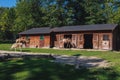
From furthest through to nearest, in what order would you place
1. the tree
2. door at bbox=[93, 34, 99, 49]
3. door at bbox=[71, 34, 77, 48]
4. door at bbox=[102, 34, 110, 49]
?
1. the tree
2. door at bbox=[71, 34, 77, 48]
3. door at bbox=[93, 34, 99, 49]
4. door at bbox=[102, 34, 110, 49]

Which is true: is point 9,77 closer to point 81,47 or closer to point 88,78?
point 88,78

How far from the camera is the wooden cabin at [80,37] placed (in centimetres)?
4197

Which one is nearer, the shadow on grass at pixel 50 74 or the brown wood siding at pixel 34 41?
the shadow on grass at pixel 50 74

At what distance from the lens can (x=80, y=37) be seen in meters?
45.2

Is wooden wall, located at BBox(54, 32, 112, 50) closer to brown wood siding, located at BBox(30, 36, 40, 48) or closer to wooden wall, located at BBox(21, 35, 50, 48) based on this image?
wooden wall, located at BBox(21, 35, 50, 48)

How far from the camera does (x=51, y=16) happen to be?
63844 millimetres

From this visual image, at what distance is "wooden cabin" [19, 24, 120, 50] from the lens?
41969 millimetres

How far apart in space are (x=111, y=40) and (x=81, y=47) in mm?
5514

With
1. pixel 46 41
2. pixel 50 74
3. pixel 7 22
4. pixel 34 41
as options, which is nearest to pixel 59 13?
pixel 34 41

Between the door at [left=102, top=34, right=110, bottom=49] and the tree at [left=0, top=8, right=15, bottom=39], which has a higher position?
the tree at [left=0, top=8, right=15, bottom=39]

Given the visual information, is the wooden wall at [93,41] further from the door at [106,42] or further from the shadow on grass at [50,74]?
the shadow on grass at [50,74]

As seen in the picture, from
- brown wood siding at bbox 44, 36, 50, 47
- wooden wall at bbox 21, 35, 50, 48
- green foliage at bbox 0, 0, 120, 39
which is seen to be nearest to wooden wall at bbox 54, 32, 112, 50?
brown wood siding at bbox 44, 36, 50, 47

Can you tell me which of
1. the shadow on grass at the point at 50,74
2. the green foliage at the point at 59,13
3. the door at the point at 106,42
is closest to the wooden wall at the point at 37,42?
the door at the point at 106,42

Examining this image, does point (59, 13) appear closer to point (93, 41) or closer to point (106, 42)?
point (93, 41)
